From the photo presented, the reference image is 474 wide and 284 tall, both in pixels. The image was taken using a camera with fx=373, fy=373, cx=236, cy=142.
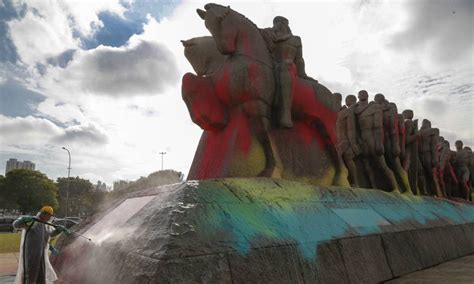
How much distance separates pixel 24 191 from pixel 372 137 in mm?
41499

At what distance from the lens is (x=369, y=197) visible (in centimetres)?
528

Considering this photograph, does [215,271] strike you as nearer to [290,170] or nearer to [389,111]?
[290,170]

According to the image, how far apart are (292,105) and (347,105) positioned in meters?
4.44

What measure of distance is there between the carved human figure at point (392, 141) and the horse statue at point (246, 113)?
3849mm

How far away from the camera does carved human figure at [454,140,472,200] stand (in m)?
14.1

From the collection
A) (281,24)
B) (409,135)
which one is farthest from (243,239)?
(409,135)

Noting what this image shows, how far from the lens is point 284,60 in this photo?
5691 mm

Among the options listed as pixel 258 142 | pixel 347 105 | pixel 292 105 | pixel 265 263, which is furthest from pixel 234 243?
pixel 347 105

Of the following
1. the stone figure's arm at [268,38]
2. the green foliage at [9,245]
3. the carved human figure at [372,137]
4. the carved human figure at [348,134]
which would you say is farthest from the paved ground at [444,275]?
the green foliage at [9,245]

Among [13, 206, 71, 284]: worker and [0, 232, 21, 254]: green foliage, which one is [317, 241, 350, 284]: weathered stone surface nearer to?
[13, 206, 71, 284]: worker

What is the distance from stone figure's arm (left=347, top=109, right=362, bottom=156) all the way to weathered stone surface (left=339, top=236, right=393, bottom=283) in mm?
5235

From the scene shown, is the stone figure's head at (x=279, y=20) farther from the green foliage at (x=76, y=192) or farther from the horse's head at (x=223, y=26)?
the green foliage at (x=76, y=192)

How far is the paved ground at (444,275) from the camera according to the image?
3.50 meters

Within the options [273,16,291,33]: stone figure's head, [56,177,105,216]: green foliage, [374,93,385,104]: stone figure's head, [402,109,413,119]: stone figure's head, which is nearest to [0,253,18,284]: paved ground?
[273,16,291,33]: stone figure's head
